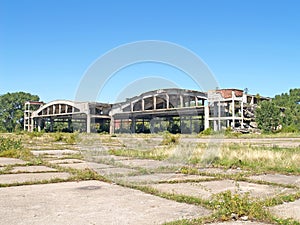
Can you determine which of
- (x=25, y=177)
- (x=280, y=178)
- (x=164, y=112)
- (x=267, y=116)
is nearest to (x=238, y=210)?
(x=280, y=178)

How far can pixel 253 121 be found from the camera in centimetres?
4831

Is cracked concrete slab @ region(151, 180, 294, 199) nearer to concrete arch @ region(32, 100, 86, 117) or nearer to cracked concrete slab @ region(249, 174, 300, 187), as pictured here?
cracked concrete slab @ region(249, 174, 300, 187)

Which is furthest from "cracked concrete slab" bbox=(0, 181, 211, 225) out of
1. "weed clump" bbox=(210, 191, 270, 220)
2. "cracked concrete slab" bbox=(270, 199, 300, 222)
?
"cracked concrete slab" bbox=(270, 199, 300, 222)

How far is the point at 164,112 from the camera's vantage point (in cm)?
5162

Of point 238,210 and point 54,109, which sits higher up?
point 54,109

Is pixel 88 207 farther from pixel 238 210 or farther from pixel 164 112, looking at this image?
pixel 164 112

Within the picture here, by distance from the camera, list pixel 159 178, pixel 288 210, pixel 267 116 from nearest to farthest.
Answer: pixel 288 210 → pixel 159 178 → pixel 267 116

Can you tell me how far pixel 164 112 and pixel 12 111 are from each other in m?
51.0

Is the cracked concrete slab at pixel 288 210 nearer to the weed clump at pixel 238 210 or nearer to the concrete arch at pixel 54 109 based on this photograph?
the weed clump at pixel 238 210

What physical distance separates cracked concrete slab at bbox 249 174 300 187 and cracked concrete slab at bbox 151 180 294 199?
644 mm

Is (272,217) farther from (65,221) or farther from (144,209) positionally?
(65,221)

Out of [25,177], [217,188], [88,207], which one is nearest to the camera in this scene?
[88,207]

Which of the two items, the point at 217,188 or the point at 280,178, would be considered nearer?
the point at 217,188

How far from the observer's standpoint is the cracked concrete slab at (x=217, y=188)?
5.38 m
